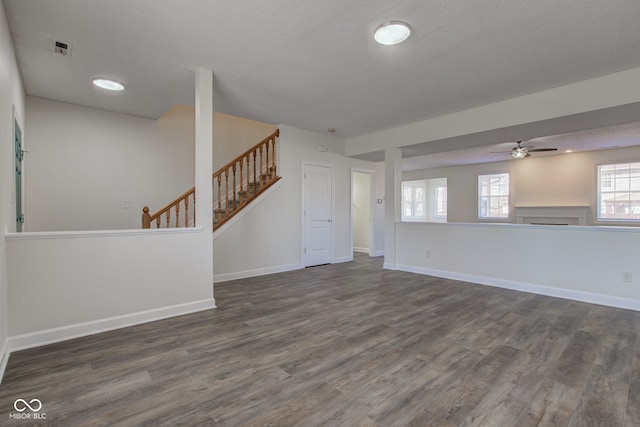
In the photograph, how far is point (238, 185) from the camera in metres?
6.15

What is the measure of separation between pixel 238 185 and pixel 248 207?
986 mm

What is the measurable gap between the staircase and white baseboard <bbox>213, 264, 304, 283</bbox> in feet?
2.73

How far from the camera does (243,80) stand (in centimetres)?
379

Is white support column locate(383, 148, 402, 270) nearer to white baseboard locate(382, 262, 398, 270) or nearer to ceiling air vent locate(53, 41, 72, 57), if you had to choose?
white baseboard locate(382, 262, 398, 270)

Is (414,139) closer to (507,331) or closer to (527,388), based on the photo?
(507,331)

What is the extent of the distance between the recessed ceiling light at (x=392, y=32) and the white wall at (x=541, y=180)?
7075mm

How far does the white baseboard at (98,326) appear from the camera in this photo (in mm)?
2576

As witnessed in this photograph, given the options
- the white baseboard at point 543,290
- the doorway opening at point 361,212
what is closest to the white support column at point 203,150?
the white baseboard at point 543,290

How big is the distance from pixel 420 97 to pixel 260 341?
3665mm

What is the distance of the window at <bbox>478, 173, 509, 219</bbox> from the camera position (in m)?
8.63

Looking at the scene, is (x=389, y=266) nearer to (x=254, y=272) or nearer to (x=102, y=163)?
(x=254, y=272)

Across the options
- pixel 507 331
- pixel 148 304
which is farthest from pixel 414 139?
pixel 148 304

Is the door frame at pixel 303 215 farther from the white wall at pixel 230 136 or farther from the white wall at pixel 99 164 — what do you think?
the white wall at pixel 99 164

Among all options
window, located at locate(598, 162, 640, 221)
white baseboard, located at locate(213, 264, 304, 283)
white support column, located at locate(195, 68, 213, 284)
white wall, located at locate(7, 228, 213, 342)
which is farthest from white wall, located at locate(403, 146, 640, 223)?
white wall, located at locate(7, 228, 213, 342)
